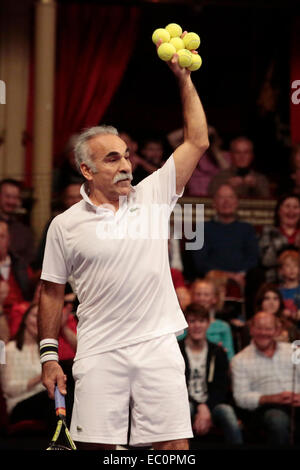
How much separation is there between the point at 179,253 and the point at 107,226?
3.22 meters

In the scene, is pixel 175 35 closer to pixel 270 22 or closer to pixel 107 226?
pixel 107 226

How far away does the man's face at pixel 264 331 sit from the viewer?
23.4 ft

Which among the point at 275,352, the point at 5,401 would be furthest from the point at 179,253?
the point at 5,401

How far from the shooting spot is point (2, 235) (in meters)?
7.75

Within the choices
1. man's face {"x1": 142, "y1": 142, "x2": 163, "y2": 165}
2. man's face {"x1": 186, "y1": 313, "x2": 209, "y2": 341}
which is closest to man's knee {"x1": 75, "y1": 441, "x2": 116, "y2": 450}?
man's face {"x1": 186, "y1": 313, "x2": 209, "y2": 341}

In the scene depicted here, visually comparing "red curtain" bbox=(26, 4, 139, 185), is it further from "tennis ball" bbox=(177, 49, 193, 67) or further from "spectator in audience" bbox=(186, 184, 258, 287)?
"tennis ball" bbox=(177, 49, 193, 67)

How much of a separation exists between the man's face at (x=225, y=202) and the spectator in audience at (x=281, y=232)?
0.30 m

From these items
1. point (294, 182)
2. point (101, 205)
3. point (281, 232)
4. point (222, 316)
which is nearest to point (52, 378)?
point (101, 205)

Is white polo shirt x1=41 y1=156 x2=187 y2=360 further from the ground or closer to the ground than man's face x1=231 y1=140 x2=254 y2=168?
closer to the ground

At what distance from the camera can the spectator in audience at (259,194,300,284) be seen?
803 cm

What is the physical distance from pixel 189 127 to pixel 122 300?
82 centimetres

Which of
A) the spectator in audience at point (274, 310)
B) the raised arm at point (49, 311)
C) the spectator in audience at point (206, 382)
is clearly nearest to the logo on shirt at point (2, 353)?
the spectator in audience at point (206, 382)

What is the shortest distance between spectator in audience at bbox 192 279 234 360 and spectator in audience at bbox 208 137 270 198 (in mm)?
1163

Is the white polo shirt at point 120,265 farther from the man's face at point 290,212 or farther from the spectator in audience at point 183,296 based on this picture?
the man's face at point 290,212
